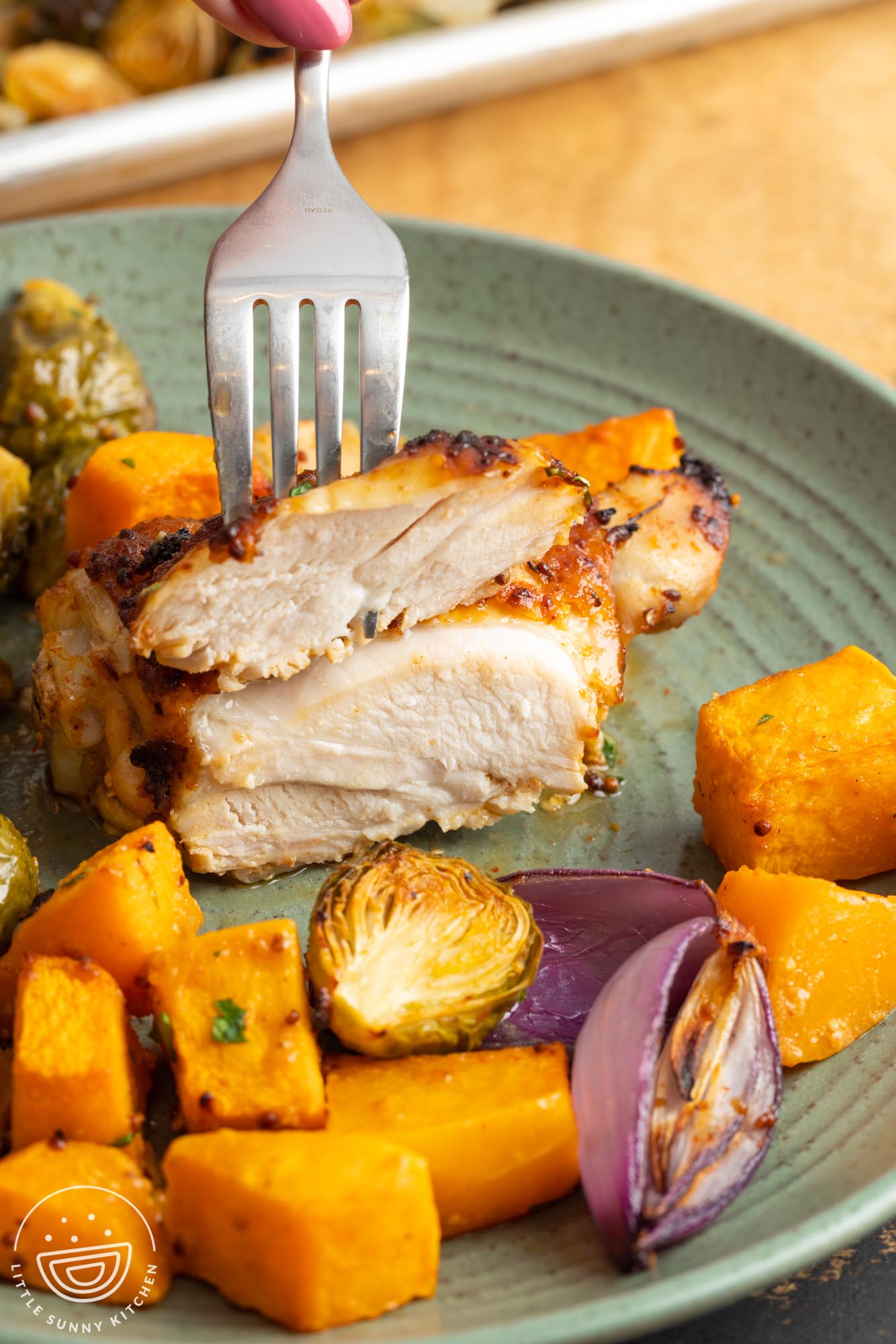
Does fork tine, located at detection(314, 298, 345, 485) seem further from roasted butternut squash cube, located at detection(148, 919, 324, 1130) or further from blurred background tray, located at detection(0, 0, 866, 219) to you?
blurred background tray, located at detection(0, 0, 866, 219)

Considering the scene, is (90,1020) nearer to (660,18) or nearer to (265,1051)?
(265,1051)

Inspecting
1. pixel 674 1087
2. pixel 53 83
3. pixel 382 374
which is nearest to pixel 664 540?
pixel 382 374

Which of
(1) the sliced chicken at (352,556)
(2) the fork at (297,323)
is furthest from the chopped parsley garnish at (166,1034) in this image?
(2) the fork at (297,323)

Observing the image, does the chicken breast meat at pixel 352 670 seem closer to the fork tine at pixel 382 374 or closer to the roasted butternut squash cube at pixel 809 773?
the fork tine at pixel 382 374

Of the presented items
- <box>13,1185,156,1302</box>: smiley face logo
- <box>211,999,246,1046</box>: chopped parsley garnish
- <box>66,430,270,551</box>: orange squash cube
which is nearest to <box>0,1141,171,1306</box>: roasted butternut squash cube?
<box>13,1185,156,1302</box>: smiley face logo

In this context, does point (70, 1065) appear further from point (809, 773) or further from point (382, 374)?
point (809, 773)

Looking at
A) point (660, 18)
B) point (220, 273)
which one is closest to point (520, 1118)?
point (220, 273)
